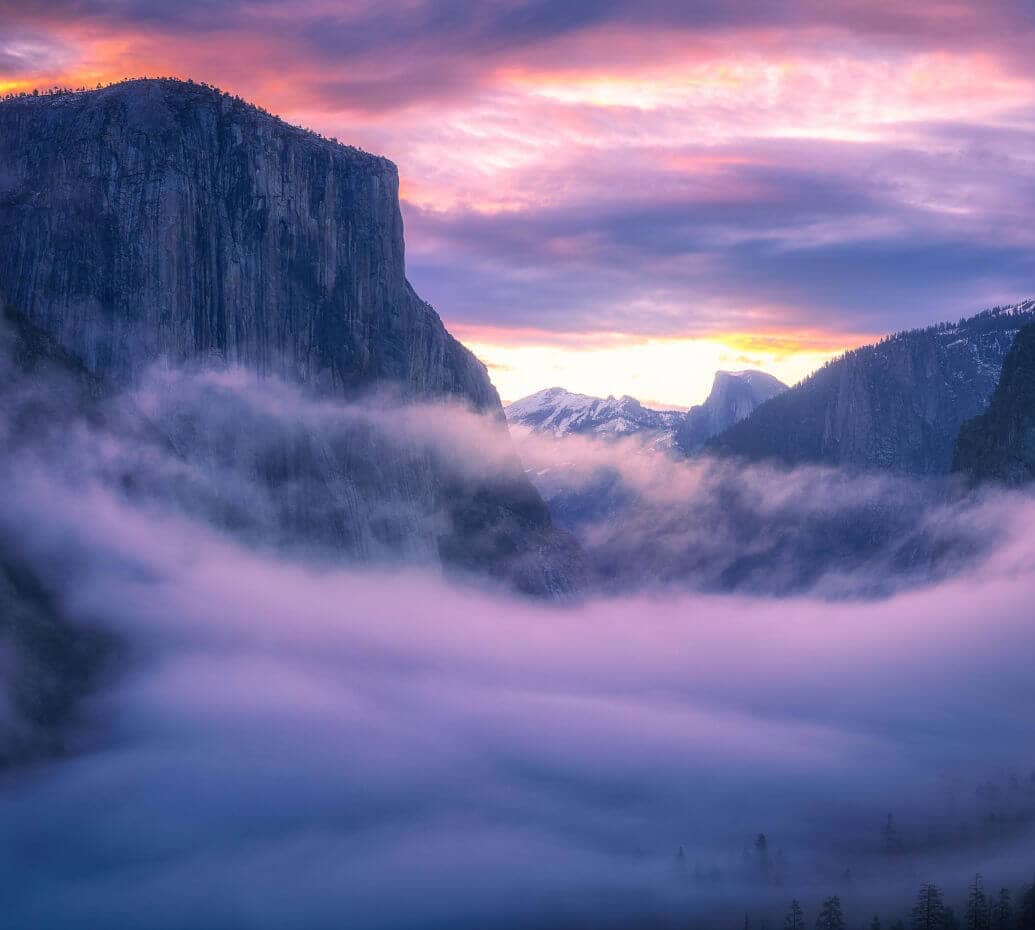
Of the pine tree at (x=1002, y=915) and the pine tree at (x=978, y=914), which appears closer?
the pine tree at (x=978, y=914)

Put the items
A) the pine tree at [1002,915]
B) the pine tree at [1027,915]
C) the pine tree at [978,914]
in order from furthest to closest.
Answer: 1. the pine tree at [1002,915]
2. the pine tree at [978,914]
3. the pine tree at [1027,915]

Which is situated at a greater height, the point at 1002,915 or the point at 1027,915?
the point at 1027,915

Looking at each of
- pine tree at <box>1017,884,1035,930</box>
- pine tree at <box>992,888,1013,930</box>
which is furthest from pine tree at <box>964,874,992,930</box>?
pine tree at <box>1017,884,1035,930</box>

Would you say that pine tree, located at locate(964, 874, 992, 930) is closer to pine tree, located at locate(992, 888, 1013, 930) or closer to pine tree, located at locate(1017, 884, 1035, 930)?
pine tree, located at locate(992, 888, 1013, 930)

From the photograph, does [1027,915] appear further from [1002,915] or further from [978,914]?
[978,914]

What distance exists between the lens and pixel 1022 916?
7682 inches

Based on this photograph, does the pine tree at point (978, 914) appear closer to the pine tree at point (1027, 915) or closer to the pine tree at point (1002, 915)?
the pine tree at point (1002, 915)

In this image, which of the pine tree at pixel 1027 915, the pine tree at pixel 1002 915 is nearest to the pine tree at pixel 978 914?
the pine tree at pixel 1002 915

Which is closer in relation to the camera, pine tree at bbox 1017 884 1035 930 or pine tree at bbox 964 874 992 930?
pine tree at bbox 1017 884 1035 930

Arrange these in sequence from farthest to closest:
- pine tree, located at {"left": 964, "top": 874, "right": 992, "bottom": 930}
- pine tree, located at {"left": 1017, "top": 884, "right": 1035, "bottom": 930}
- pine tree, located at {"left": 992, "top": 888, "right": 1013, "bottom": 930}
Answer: pine tree, located at {"left": 992, "top": 888, "right": 1013, "bottom": 930} < pine tree, located at {"left": 964, "top": 874, "right": 992, "bottom": 930} < pine tree, located at {"left": 1017, "top": 884, "right": 1035, "bottom": 930}

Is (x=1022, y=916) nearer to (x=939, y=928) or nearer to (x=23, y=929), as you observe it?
(x=939, y=928)

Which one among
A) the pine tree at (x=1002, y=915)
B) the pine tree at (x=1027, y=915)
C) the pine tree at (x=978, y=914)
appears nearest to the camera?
the pine tree at (x=1027, y=915)

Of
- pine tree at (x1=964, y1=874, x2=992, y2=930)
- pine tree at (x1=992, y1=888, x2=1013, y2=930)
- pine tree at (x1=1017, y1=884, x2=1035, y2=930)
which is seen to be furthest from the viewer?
pine tree at (x1=992, y1=888, x2=1013, y2=930)

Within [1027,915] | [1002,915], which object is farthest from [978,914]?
[1027,915]
